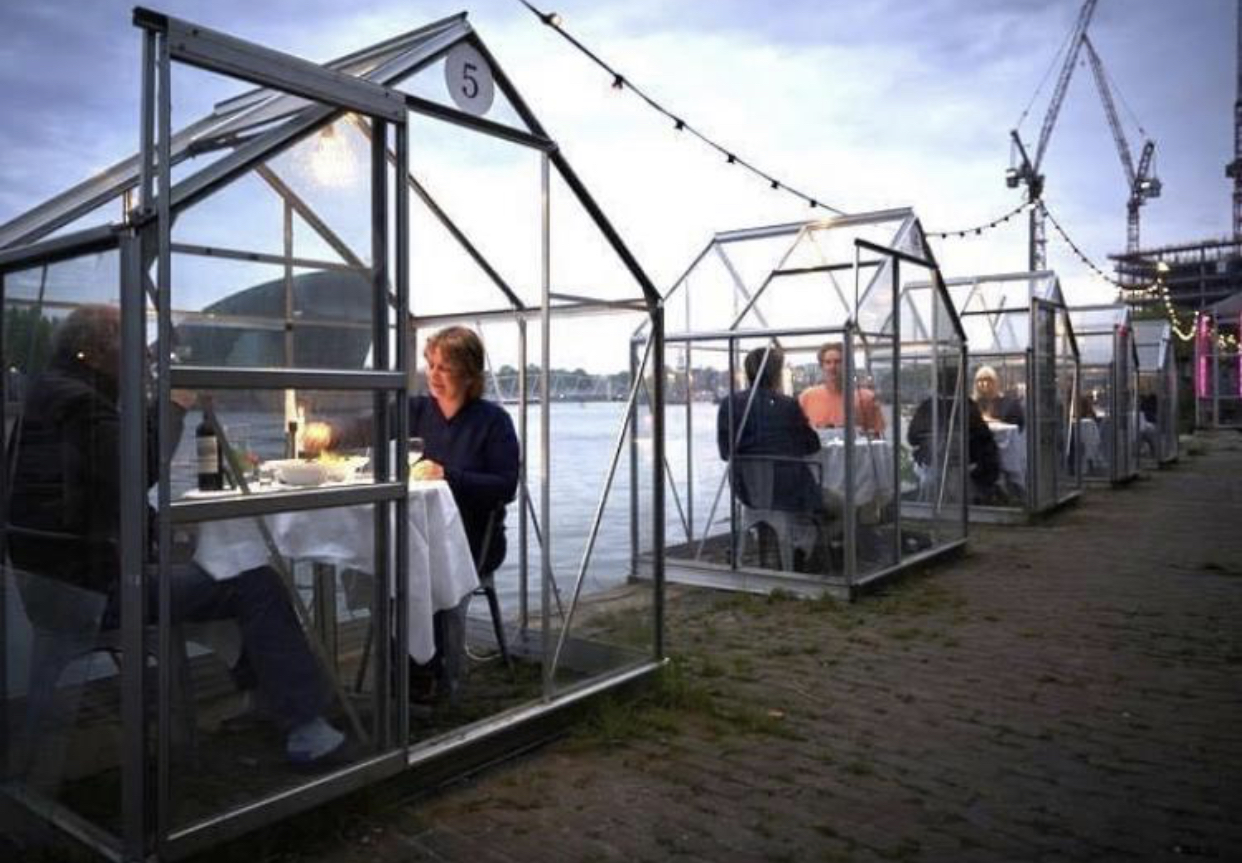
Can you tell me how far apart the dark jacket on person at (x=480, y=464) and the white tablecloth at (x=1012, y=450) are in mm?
8308

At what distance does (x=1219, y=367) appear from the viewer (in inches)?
1510

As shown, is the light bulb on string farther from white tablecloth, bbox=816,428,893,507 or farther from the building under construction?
the building under construction

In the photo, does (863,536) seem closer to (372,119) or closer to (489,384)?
(489,384)

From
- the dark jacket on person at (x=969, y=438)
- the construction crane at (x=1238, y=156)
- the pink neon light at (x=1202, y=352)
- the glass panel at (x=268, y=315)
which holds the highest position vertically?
the construction crane at (x=1238, y=156)

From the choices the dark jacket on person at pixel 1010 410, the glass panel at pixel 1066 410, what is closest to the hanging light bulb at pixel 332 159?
the dark jacket on person at pixel 1010 410

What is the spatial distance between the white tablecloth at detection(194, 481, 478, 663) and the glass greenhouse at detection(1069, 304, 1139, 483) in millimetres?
12803

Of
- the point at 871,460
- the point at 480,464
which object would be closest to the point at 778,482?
the point at 871,460

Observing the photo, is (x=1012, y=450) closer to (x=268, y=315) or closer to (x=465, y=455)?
(x=465, y=455)

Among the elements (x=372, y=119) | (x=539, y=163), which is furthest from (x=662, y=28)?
(x=372, y=119)

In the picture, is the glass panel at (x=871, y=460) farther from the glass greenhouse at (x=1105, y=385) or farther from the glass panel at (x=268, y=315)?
the glass greenhouse at (x=1105, y=385)

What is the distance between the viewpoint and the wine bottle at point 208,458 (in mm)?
3041

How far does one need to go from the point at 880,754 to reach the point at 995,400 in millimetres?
8775

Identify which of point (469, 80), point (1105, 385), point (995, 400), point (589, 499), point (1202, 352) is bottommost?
point (589, 499)

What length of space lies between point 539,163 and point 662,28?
168 inches
